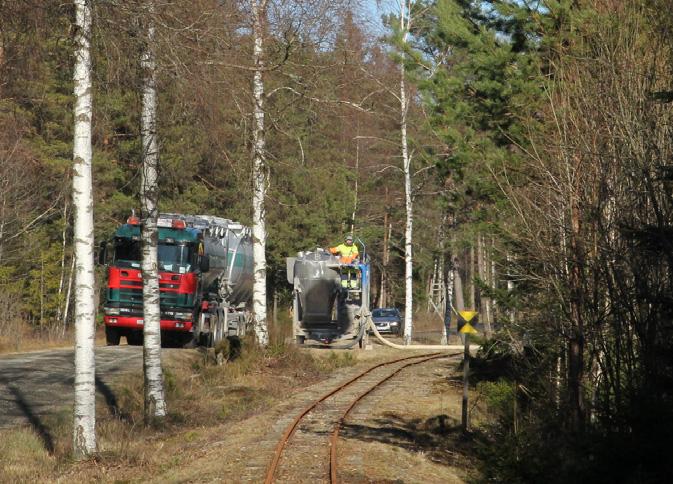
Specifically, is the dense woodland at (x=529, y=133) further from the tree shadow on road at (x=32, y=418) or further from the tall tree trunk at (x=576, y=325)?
the tree shadow on road at (x=32, y=418)

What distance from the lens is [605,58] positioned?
1381 cm

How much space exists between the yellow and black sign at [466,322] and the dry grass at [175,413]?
13.5 feet

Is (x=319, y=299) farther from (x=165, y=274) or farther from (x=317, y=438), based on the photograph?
(x=317, y=438)

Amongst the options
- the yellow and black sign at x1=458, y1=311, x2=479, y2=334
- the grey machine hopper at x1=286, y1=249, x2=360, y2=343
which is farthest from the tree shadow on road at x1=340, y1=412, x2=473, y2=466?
the grey machine hopper at x1=286, y1=249, x2=360, y2=343

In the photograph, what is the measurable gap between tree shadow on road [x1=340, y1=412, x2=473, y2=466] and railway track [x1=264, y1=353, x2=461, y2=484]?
520 mm

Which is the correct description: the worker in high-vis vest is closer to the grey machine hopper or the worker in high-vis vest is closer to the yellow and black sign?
the grey machine hopper

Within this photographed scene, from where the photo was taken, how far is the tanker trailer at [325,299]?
96.6 ft

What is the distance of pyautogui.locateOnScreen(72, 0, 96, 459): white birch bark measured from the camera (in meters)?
13.1

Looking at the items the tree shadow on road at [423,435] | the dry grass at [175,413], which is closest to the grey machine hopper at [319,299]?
the dry grass at [175,413]

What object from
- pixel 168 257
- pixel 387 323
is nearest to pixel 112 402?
pixel 168 257

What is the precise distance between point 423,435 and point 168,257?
1341 cm

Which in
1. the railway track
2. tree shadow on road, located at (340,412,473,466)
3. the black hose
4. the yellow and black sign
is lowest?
tree shadow on road, located at (340,412,473,466)

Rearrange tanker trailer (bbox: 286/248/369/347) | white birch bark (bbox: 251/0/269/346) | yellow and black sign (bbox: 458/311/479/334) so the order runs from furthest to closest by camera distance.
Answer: tanker trailer (bbox: 286/248/369/347), white birch bark (bbox: 251/0/269/346), yellow and black sign (bbox: 458/311/479/334)

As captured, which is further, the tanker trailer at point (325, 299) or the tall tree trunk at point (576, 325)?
the tanker trailer at point (325, 299)
